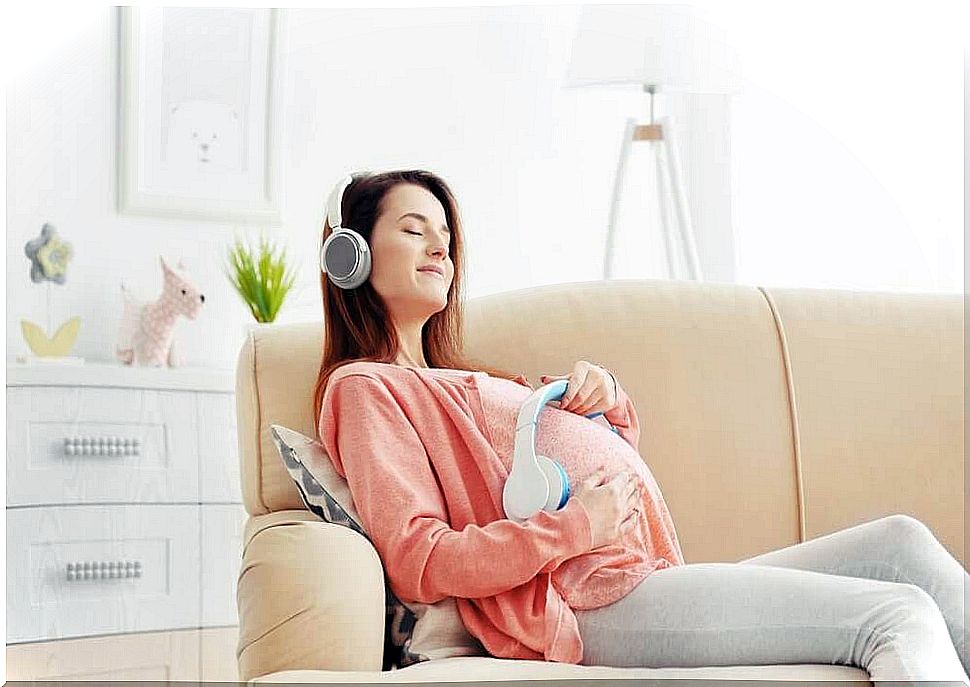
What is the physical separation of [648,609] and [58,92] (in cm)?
128

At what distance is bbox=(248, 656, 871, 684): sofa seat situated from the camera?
0.93 meters

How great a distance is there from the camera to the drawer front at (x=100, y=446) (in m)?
1.66

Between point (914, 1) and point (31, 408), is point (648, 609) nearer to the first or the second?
point (31, 408)

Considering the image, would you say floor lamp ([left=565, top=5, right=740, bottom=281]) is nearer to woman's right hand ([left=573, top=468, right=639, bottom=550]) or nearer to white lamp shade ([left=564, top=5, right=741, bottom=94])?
white lamp shade ([left=564, top=5, right=741, bottom=94])

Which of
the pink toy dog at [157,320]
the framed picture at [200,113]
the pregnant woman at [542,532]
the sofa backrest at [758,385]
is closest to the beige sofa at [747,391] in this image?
the sofa backrest at [758,385]

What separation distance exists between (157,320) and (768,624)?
1.11 m

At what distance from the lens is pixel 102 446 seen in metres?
1.68

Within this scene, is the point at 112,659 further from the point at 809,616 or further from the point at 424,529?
the point at 809,616

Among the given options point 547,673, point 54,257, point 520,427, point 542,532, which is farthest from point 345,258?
point 54,257

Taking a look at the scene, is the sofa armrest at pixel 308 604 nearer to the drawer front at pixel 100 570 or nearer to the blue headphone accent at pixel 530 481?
the blue headphone accent at pixel 530 481

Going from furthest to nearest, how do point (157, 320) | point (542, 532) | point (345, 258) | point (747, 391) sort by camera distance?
point (157, 320) → point (747, 391) → point (345, 258) → point (542, 532)

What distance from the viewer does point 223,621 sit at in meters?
1.79

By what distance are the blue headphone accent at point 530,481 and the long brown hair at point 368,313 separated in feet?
0.63

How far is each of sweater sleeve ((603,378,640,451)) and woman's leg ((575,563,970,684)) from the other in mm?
245
